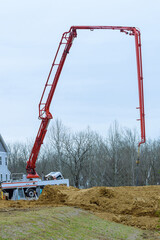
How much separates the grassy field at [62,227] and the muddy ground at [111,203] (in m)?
1.35

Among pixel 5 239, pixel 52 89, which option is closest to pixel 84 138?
pixel 52 89

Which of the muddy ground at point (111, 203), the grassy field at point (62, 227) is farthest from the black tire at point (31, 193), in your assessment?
the grassy field at point (62, 227)

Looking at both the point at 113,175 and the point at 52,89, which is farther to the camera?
the point at 113,175

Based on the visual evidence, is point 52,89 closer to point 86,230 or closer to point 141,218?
point 141,218

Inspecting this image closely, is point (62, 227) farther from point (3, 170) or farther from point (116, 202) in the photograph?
point (3, 170)

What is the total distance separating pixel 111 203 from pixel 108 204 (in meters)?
0.19

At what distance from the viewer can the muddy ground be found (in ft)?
66.3

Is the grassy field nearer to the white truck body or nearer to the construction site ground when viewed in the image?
the construction site ground

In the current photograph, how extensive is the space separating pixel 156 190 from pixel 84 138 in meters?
36.5

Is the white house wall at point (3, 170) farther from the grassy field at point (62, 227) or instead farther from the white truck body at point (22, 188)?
the grassy field at point (62, 227)

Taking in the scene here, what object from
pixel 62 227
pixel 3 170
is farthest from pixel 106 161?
pixel 62 227

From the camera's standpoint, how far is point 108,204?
21859 mm

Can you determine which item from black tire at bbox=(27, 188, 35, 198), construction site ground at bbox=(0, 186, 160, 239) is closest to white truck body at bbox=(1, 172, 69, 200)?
black tire at bbox=(27, 188, 35, 198)

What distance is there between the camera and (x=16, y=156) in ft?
326
